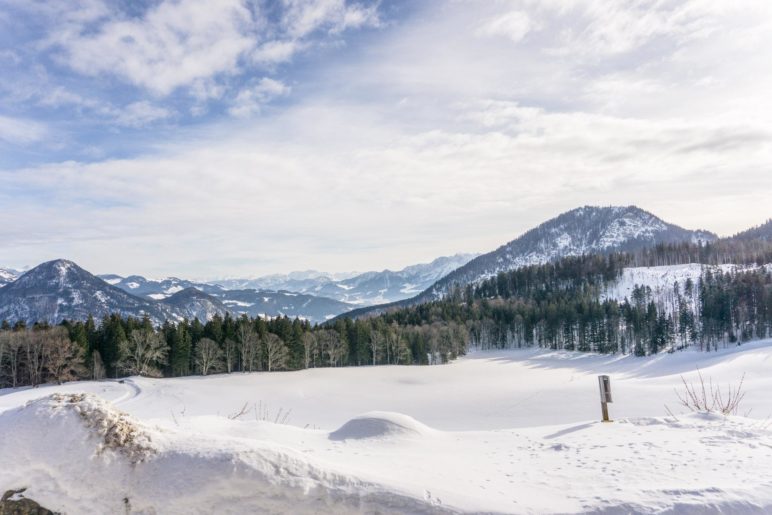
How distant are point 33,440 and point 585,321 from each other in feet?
356

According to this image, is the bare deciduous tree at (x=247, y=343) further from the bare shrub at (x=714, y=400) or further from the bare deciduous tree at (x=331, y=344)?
the bare shrub at (x=714, y=400)

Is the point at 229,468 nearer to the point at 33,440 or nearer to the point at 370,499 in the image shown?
the point at 370,499

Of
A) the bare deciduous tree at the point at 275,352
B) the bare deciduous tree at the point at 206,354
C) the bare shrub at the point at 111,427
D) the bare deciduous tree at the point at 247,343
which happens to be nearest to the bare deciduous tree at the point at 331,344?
the bare deciduous tree at the point at 275,352

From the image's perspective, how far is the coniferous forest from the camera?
175ft

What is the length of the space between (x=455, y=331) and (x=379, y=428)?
83.9 meters

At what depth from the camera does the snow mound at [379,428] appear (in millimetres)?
9109

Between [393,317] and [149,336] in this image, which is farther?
[393,317]

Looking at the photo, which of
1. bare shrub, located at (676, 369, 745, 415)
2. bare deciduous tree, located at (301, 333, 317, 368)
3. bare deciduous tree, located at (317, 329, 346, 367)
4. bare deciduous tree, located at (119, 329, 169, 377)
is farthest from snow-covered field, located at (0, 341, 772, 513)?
bare deciduous tree, located at (317, 329, 346, 367)

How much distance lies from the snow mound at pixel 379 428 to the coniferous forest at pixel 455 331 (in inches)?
2043

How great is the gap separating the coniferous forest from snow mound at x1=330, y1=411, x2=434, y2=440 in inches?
2043

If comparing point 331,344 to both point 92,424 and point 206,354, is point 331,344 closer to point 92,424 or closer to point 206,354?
point 206,354

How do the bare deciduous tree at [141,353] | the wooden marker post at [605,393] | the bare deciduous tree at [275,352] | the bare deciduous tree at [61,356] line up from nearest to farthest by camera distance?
the wooden marker post at [605,393] → the bare deciduous tree at [61,356] → the bare deciduous tree at [141,353] → the bare deciduous tree at [275,352]

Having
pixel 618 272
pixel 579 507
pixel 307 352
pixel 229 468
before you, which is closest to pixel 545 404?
pixel 579 507

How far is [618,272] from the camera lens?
14850cm
